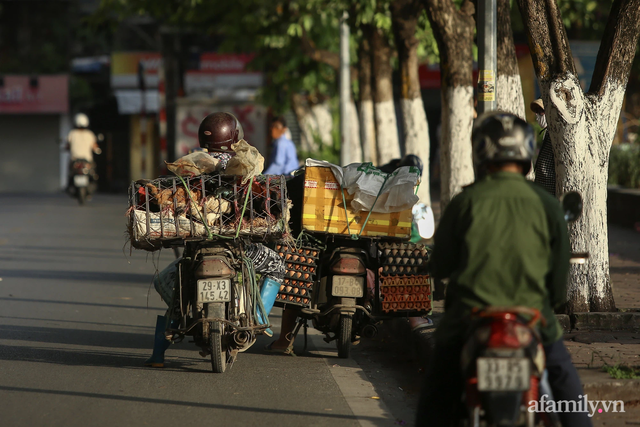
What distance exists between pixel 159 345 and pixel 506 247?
3.50m

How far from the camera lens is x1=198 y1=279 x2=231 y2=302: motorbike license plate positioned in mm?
5684

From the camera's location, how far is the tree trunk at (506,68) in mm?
9008

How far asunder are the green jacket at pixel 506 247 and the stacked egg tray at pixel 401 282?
10.2ft

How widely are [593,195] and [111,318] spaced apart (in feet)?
13.9

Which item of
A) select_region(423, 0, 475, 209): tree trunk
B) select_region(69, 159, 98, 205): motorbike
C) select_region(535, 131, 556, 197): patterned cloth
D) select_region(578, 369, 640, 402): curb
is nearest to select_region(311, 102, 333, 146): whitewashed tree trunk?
select_region(69, 159, 98, 205): motorbike

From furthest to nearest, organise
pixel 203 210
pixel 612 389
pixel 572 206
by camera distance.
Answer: pixel 203 210 < pixel 612 389 < pixel 572 206

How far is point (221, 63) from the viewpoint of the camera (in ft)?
116

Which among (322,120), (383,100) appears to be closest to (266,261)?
(383,100)

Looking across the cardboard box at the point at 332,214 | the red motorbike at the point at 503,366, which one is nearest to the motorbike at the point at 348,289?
the cardboard box at the point at 332,214

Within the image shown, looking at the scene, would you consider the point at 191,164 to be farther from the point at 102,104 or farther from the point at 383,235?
the point at 102,104

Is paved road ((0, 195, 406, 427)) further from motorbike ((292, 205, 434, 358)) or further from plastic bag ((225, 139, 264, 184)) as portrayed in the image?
plastic bag ((225, 139, 264, 184))

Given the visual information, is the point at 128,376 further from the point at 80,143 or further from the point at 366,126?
Answer: the point at 80,143

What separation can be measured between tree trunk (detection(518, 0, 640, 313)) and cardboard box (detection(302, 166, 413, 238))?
1342mm

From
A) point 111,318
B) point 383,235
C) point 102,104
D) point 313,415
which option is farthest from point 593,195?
point 102,104
